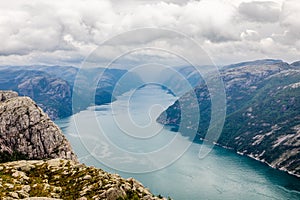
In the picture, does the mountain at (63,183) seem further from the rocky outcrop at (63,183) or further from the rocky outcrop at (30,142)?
the rocky outcrop at (30,142)

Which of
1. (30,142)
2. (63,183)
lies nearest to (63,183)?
(63,183)

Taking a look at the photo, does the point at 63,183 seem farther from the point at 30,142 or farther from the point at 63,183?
the point at 30,142

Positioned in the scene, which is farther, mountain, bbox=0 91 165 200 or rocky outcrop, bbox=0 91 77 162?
rocky outcrop, bbox=0 91 77 162

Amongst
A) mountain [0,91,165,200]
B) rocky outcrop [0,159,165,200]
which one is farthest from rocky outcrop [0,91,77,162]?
rocky outcrop [0,159,165,200]

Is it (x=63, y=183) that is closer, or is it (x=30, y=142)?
(x=63, y=183)

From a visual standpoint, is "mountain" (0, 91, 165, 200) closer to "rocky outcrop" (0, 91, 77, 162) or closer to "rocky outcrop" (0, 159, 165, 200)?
"rocky outcrop" (0, 159, 165, 200)

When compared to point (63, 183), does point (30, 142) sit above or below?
below

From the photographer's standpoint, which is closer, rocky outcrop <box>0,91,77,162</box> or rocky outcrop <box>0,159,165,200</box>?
rocky outcrop <box>0,159,165,200</box>

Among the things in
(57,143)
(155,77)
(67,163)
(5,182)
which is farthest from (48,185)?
(57,143)

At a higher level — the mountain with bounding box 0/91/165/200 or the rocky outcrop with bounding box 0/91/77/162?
the mountain with bounding box 0/91/165/200
